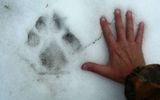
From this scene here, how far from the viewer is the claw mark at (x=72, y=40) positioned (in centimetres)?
121

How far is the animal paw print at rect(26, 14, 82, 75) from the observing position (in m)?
1.18

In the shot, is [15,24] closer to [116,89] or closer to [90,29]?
[90,29]

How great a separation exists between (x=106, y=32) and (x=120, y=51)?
0.08 m

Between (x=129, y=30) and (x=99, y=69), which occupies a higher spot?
(x=129, y=30)

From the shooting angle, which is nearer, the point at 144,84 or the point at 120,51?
the point at 144,84

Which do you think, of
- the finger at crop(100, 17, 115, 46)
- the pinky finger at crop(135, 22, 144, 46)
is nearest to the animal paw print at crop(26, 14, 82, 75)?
the finger at crop(100, 17, 115, 46)

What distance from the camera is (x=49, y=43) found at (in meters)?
1.19

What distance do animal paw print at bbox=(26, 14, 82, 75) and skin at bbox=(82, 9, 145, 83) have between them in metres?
0.09

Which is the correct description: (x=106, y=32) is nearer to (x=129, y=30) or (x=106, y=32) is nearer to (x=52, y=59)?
(x=129, y=30)

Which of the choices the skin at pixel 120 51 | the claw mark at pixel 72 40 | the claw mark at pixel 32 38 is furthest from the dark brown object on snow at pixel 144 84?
the claw mark at pixel 32 38

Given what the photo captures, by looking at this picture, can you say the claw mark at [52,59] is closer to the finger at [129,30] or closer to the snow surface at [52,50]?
the snow surface at [52,50]

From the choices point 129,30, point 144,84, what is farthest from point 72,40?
point 144,84

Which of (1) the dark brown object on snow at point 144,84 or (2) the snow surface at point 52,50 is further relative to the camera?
(2) the snow surface at point 52,50

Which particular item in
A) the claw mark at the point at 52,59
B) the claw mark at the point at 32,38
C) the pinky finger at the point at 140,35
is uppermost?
the claw mark at the point at 32,38
